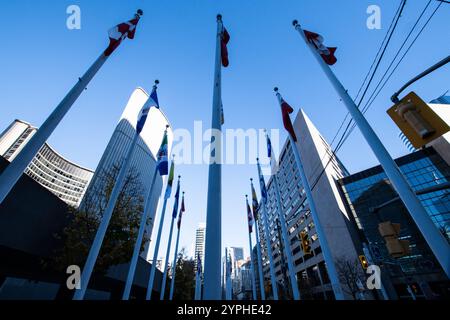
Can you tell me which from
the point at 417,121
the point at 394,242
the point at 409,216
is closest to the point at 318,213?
the point at 409,216

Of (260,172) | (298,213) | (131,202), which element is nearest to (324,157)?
(298,213)

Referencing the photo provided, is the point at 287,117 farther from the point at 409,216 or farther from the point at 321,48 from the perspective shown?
the point at 409,216

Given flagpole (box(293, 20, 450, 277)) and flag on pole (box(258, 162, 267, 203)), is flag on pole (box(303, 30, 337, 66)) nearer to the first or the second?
flagpole (box(293, 20, 450, 277))

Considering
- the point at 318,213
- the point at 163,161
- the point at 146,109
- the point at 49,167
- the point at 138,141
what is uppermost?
the point at 49,167

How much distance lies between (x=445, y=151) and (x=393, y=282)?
3156 cm

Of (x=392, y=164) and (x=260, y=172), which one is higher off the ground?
(x=260, y=172)

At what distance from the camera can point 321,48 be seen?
8961 millimetres

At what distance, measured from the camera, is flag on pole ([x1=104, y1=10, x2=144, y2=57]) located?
8422 mm

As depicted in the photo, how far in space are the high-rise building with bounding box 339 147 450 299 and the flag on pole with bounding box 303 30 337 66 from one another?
38.8 m

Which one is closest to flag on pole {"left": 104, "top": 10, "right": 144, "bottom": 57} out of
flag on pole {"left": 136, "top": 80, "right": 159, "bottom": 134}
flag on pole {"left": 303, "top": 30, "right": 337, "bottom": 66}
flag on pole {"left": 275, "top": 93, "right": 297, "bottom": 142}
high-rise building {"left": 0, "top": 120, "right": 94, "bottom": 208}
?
flag on pole {"left": 136, "top": 80, "right": 159, "bottom": 134}

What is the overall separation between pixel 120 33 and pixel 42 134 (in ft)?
18.1
